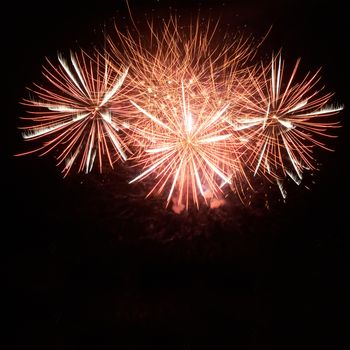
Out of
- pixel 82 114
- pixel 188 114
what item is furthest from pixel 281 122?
pixel 82 114

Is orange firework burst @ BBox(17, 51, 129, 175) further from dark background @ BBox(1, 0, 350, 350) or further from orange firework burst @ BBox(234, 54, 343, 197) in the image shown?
orange firework burst @ BBox(234, 54, 343, 197)

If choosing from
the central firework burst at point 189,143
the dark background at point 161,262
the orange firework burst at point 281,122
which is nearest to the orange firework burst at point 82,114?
the dark background at point 161,262

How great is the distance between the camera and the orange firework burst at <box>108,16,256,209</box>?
5.30 meters

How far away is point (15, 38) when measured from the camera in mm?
6871

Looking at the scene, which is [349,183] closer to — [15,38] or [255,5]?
[255,5]

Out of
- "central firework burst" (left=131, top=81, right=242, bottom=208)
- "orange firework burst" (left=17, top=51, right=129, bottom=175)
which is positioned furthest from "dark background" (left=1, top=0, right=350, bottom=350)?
"central firework burst" (left=131, top=81, right=242, bottom=208)

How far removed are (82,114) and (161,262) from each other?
2.60m

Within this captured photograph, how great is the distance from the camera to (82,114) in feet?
17.6

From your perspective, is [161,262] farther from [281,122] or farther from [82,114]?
[281,122]

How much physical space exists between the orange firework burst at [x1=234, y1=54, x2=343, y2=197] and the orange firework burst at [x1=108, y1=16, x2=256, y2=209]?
0.31m

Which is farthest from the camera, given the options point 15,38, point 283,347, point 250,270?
point 15,38

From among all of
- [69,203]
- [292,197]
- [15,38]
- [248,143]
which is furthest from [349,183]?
[15,38]

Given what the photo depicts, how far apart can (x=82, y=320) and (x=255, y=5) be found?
6.61 meters

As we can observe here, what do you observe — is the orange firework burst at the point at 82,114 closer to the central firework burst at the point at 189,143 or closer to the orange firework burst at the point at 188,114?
the orange firework burst at the point at 188,114
